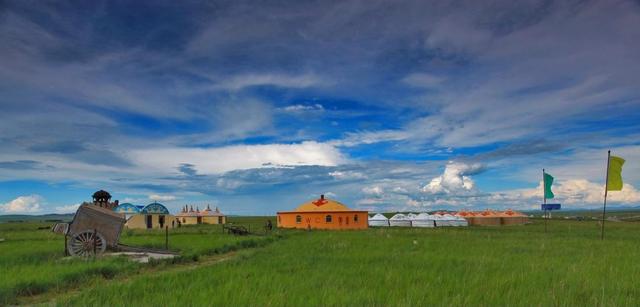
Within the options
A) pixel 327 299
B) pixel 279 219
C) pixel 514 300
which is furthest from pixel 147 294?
pixel 279 219

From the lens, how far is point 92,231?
2030 cm

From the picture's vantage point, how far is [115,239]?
21.0 m

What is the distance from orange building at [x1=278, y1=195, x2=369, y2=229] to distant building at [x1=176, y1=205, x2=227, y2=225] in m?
26.2

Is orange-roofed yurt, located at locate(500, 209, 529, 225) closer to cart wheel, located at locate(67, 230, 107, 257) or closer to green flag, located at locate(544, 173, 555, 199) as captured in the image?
green flag, located at locate(544, 173, 555, 199)

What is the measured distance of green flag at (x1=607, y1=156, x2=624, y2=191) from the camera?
27969 mm

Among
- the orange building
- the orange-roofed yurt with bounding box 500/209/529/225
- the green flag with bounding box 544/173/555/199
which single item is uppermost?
the green flag with bounding box 544/173/555/199

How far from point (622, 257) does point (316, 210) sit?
37.6 metres

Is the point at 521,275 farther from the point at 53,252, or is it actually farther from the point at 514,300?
the point at 53,252

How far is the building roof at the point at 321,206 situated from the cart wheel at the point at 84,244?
34582mm

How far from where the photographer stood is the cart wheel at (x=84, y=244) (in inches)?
781

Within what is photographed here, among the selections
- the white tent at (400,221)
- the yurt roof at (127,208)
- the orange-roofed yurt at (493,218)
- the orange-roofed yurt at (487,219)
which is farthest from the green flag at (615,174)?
the yurt roof at (127,208)

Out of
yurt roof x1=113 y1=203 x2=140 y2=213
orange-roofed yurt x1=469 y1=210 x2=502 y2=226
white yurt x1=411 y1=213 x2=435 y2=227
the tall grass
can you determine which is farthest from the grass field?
orange-roofed yurt x1=469 y1=210 x2=502 y2=226

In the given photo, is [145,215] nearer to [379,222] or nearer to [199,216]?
[199,216]

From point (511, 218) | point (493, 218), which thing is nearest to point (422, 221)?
point (493, 218)
